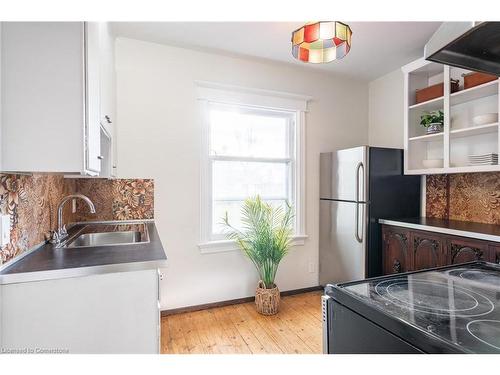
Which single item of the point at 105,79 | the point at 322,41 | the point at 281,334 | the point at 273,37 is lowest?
the point at 281,334

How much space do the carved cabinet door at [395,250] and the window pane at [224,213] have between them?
1.47 meters

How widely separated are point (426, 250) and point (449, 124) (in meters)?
1.14

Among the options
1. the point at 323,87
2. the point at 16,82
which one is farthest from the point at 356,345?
the point at 323,87

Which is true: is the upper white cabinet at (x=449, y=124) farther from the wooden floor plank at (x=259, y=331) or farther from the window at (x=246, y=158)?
the wooden floor plank at (x=259, y=331)

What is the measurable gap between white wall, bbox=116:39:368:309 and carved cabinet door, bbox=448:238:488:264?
5.06ft

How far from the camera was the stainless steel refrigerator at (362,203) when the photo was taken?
8.66ft

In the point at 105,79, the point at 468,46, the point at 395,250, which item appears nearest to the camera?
the point at 468,46

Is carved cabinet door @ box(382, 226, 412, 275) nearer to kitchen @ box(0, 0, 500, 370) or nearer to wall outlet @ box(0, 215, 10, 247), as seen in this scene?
kitchen @ box(0, 0, 500, 370)

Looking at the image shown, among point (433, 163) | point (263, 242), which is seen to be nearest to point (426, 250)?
point (433, 163)

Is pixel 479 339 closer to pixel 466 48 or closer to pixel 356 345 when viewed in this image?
pixel 356 345

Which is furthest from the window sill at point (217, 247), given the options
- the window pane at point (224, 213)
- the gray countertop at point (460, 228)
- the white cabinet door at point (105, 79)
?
the gray countertop at point (460, 228)

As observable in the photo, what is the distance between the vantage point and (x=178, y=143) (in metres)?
2.68

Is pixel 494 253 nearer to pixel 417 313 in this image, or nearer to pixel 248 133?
pixel 417 313

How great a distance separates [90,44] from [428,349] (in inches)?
63.2
